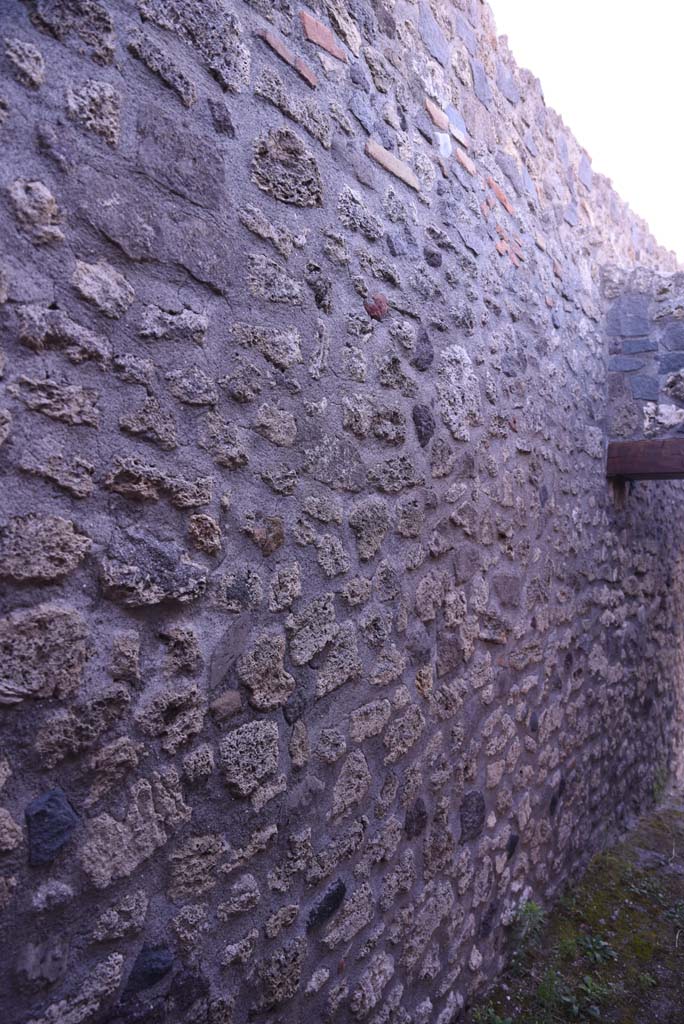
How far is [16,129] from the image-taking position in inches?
40.4

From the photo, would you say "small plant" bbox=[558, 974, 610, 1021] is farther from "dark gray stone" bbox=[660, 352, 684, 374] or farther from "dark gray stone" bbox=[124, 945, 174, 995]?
"dark gray stone" bbox=[660, 352, 684, 374]

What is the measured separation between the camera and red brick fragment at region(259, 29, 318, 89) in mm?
1505

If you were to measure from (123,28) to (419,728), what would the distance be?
69.2 inches

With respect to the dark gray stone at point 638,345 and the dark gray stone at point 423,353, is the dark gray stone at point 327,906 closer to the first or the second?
the dark gray stone at point 423,353

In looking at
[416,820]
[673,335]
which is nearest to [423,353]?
[416,820]

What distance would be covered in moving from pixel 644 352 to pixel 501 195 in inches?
56.5

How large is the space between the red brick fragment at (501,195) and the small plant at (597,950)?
290 centimetres

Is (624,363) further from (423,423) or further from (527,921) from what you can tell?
(527,921)

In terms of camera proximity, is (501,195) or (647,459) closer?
(501,195)

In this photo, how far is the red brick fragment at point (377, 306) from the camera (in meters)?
1.79

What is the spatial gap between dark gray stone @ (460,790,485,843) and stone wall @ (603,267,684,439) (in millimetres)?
2094

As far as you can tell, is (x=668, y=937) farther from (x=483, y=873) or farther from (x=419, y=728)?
(x=419, y=728)

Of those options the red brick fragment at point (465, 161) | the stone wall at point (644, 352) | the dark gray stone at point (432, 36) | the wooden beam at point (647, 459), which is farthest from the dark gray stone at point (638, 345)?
the dark gray stone at point (432, 36)

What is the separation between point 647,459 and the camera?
3.45m
